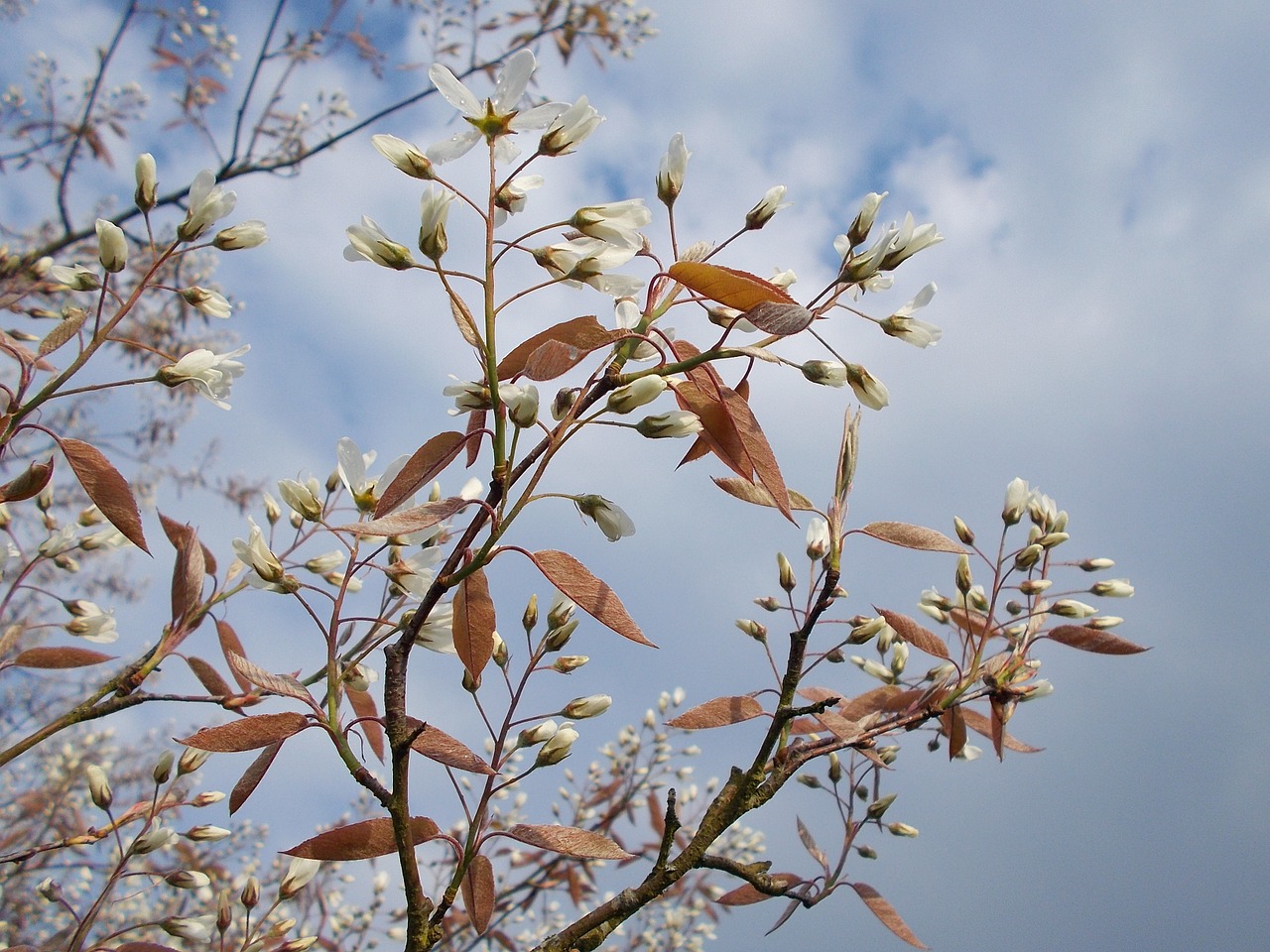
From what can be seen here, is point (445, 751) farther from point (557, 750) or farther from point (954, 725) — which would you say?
point (954, 725)

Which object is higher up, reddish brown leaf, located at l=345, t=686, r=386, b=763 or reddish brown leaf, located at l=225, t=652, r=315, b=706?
reddish brown leaf, located at l=345, t=686, r=386, b=763

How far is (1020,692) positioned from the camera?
1.18 metres

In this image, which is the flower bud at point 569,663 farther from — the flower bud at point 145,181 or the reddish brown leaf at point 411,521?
the flower bud at point 145,181

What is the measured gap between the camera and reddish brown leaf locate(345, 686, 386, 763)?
1072 millimetres

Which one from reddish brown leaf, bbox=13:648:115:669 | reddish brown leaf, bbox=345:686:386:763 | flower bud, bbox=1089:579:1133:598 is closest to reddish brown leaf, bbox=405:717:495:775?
reddish brown leaf, bbox=345:686:386:763

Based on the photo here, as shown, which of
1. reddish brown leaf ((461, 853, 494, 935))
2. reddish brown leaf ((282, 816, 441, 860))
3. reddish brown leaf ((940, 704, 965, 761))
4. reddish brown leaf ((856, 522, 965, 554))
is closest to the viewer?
reddish brown leaf ((282, 816, 441, 860))

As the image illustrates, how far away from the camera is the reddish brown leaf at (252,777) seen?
81 centimetres

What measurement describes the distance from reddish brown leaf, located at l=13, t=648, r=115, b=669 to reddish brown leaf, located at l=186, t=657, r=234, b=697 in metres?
0.22

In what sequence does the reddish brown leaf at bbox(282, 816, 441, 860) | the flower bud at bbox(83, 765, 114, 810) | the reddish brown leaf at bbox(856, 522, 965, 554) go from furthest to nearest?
1. the flower bud at bbox(83, 765, 114, 810)
2. the reddish brown leaf at bbox(856, 522, 965, 554)
3. the reddish brown leaf at bbox(282, 816, 441, 860)

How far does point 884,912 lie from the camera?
127 centimetres

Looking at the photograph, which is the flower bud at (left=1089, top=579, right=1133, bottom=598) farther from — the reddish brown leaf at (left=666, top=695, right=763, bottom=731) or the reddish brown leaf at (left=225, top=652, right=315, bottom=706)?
the reddish brown leaf at (left=225, top=652, right=315, bottom=706)

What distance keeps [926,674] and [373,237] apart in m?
1.07

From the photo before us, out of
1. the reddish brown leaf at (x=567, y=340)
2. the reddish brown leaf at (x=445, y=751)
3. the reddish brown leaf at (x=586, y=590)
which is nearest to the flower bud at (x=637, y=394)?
the reddish brown leaf at (x=567, y=340)

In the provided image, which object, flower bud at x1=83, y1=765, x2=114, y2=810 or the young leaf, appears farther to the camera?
flower bud at x1=83, y1=765, x2=114, y2=810
